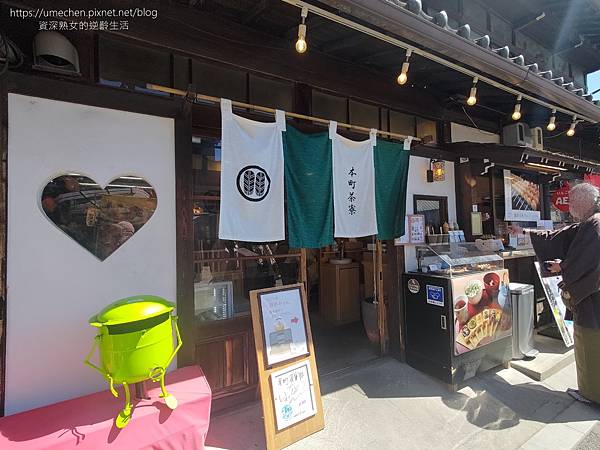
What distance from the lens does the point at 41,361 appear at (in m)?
2.61

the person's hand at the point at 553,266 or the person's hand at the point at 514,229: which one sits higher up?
the person's hand at the point at 514,229

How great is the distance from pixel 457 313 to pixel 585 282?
160 centimetres

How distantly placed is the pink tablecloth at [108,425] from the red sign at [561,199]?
9470 mm

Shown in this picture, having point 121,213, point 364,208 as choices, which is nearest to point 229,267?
point 121,213

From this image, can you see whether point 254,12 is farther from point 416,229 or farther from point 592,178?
point 592,178

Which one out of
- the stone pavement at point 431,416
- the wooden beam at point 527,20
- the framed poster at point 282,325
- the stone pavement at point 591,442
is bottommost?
the stone pavement at point 591,442

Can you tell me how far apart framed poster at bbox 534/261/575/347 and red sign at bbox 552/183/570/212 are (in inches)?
120

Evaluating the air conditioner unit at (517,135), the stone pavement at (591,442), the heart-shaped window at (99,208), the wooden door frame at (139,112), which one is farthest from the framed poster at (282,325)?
the air conditioner unit at (517,135)

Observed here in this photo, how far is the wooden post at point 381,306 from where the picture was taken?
5.08 meters

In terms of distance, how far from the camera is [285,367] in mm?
3293

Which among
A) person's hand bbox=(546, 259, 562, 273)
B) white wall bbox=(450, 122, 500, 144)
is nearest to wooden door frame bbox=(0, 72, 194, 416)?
person's hand bbox=(546, 259, 562, 273)

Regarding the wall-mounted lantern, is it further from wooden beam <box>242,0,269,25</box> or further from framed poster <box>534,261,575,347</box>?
wooden beam <box>242,0,269,25</box>

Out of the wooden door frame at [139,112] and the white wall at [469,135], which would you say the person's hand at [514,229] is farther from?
the wooden door frame at [139,112]

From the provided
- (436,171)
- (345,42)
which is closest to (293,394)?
(436,171)
